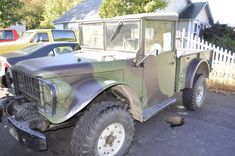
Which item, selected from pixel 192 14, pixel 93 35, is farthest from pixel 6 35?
pixel 192 14

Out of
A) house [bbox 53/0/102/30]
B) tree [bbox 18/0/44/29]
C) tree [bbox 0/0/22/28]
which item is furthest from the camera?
Result: tree [bbox 18/0/44/29]

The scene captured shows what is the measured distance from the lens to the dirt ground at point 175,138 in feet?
11.1

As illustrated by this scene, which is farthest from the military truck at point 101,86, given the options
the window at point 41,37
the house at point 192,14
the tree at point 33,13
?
the tree at point 33,13

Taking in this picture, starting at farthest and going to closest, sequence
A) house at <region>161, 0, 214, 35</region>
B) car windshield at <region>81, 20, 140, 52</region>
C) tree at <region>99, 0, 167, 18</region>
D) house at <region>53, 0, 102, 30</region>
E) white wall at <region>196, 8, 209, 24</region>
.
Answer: white wall at <region>196, 8, 209, 24</region> → house at <region>161, 0, 214, 35</region> → house at <region>53, 0, 102, 30</region> → tree at <region>99, 0, 167, 18</region> → car windshield at <region>81, 20, 140, 52</region>

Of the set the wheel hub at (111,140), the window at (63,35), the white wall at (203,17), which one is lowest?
the wheel hub at (111,140)

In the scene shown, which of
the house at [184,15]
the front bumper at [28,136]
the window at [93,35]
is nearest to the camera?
the front bumper at [28,136]

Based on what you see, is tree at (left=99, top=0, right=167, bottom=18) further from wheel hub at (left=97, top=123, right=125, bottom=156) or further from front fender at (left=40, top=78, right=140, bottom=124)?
wheel hub at (left=97, top=123, right=125, bottom=156)

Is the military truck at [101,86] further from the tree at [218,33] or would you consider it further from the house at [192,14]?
the house at [192,14]

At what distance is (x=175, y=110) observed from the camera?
16.7 ft

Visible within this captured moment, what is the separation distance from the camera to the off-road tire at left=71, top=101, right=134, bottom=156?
8.85ft

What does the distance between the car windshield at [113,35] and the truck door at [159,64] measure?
201 millimetres

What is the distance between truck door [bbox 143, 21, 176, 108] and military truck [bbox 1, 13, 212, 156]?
0.05ft

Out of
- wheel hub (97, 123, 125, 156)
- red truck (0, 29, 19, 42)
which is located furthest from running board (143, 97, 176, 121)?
red truck (0, 29, 19, 42)

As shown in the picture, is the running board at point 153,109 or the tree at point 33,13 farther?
the tree at point 33,13
